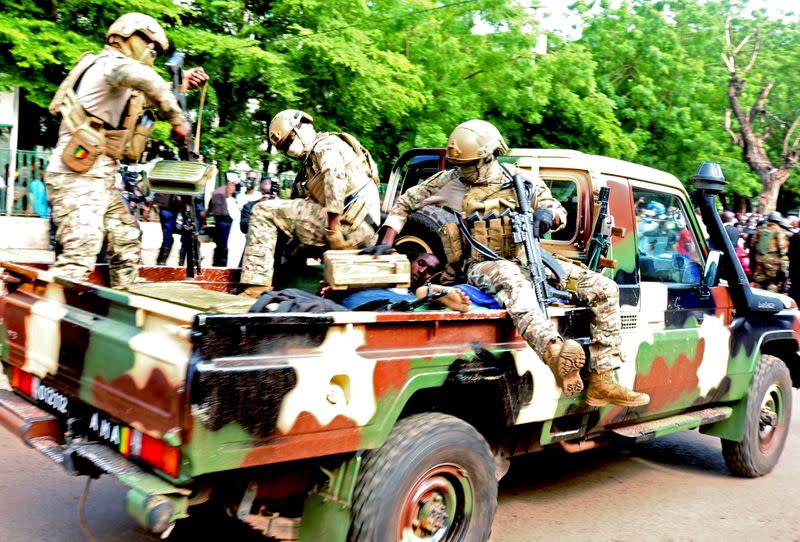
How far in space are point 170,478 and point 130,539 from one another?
1.34 meters

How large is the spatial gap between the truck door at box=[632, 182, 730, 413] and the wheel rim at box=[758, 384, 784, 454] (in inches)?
33.1

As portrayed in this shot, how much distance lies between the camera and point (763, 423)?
549 cm

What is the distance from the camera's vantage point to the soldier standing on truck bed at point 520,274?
3.52 m

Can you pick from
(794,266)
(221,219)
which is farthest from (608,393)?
(794,266)

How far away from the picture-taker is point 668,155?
67.5 ft

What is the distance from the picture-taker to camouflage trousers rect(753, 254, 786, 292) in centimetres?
1281

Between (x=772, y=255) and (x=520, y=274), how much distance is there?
10585 millimetres

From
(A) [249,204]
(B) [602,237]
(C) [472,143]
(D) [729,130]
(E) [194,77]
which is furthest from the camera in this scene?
(D) [729,130]

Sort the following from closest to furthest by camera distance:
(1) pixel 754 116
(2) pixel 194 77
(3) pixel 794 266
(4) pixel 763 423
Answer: (2) pixel 194 77
(4) pixel 763 423
(3) pixel 794 266
(1) pixel 754 116

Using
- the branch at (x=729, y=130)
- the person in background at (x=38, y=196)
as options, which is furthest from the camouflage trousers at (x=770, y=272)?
the person in background at (x=38, y=196)

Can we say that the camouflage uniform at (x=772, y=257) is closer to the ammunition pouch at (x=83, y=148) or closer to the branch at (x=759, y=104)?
the ammunition pouch at (x=83, y=148)

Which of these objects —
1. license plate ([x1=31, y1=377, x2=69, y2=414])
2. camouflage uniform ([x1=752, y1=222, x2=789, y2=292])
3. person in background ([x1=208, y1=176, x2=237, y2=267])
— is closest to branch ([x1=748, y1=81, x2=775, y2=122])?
camouflage uniform ([x1=752, y1=222, x2=789, y2=292])

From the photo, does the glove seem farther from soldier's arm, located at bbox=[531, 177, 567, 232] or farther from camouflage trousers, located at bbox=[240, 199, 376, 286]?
soldier's arm, located at bbox=[531, 177, 567, 232]

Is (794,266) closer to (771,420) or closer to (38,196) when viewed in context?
(771,420)
